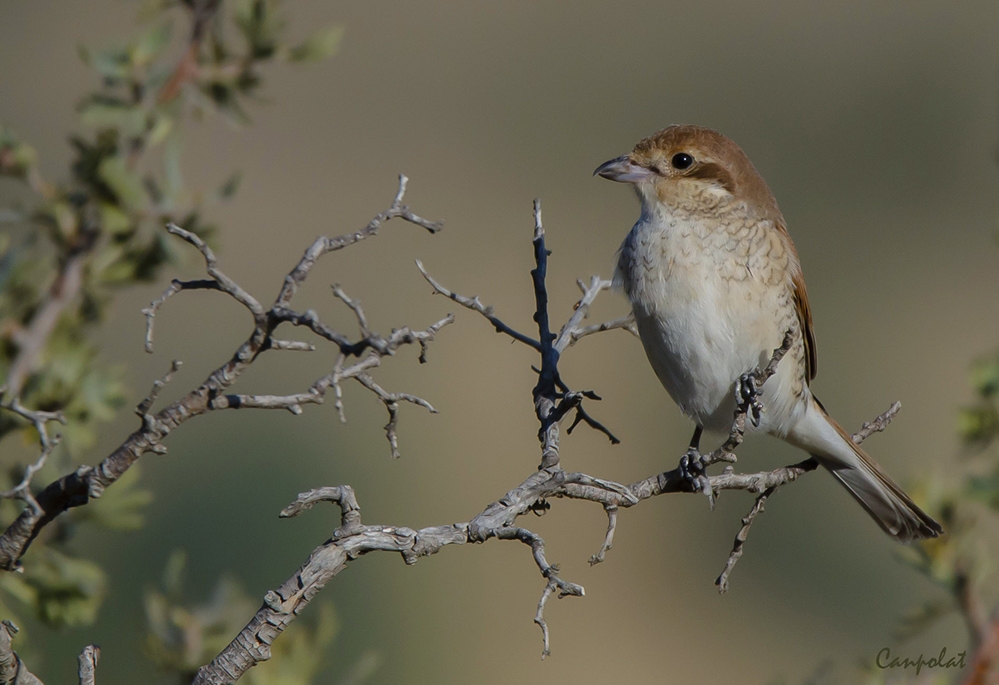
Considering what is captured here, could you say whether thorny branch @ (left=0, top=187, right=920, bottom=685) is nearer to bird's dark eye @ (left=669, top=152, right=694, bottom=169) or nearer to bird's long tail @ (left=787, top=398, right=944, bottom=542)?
bird's dark eye @ (left=669, top=152, right=694, bottom=169)

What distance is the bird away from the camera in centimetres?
297

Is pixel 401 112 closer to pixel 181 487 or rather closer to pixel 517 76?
pixel 517 76

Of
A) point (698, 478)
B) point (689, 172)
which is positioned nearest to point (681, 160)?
point (689, 172)

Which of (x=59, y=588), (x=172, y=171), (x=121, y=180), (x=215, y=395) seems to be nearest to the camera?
(x=215, y=395)

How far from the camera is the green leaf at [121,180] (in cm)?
185

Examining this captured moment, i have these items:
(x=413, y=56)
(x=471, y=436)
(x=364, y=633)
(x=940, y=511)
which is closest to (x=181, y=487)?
(x=364, y=633)

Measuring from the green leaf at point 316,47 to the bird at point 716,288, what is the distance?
1266 mm

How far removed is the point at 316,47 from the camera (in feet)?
6.70

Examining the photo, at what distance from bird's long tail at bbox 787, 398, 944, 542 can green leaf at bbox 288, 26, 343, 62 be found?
83.6 inches

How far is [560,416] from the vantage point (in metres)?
1.78

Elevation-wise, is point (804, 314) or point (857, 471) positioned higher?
point (804, 314)

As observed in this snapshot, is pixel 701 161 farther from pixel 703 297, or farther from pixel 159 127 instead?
pixel 159 127

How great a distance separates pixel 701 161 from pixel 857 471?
1.21 meters

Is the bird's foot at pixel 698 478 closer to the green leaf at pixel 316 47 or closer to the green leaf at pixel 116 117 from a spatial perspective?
the green leaf at pixel 316 47
